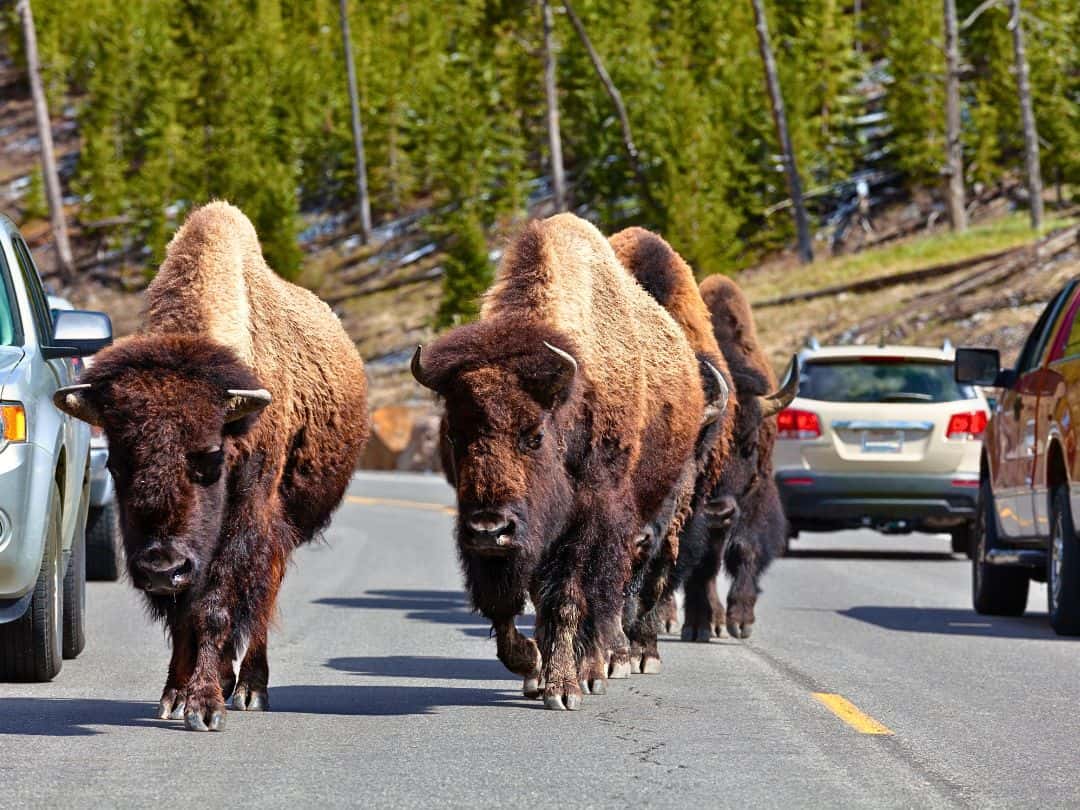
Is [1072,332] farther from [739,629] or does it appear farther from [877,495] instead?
[877,495]

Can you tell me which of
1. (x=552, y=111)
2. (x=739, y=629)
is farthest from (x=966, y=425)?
(x=552, y=111)

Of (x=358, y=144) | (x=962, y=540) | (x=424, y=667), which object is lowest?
(x=962, y=540)

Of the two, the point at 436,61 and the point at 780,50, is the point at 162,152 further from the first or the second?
the point at 780,50

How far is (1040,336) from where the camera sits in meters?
14.0

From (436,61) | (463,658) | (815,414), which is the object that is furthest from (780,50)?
(463,658)

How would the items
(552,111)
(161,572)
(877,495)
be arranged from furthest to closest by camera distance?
1. (552,111)
2. (877,495)
3. (161,572)

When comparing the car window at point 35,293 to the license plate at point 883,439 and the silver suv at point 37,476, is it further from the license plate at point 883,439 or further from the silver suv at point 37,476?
the license plate at point 883,439

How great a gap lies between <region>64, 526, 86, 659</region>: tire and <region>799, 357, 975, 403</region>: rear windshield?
9408 mm

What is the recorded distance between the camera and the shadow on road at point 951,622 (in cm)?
1277

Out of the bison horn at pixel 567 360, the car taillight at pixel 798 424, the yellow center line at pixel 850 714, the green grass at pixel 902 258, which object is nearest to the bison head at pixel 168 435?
the bison horn at pixel 567 360

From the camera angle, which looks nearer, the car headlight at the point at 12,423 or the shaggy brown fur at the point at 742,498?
the car headlight at the point at 12,423

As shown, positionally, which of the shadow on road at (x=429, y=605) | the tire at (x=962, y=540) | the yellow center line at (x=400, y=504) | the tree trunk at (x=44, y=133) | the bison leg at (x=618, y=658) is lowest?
the yellow center line at (x=400, y=504)

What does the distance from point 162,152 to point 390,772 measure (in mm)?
80714

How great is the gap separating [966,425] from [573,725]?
11.1 m
